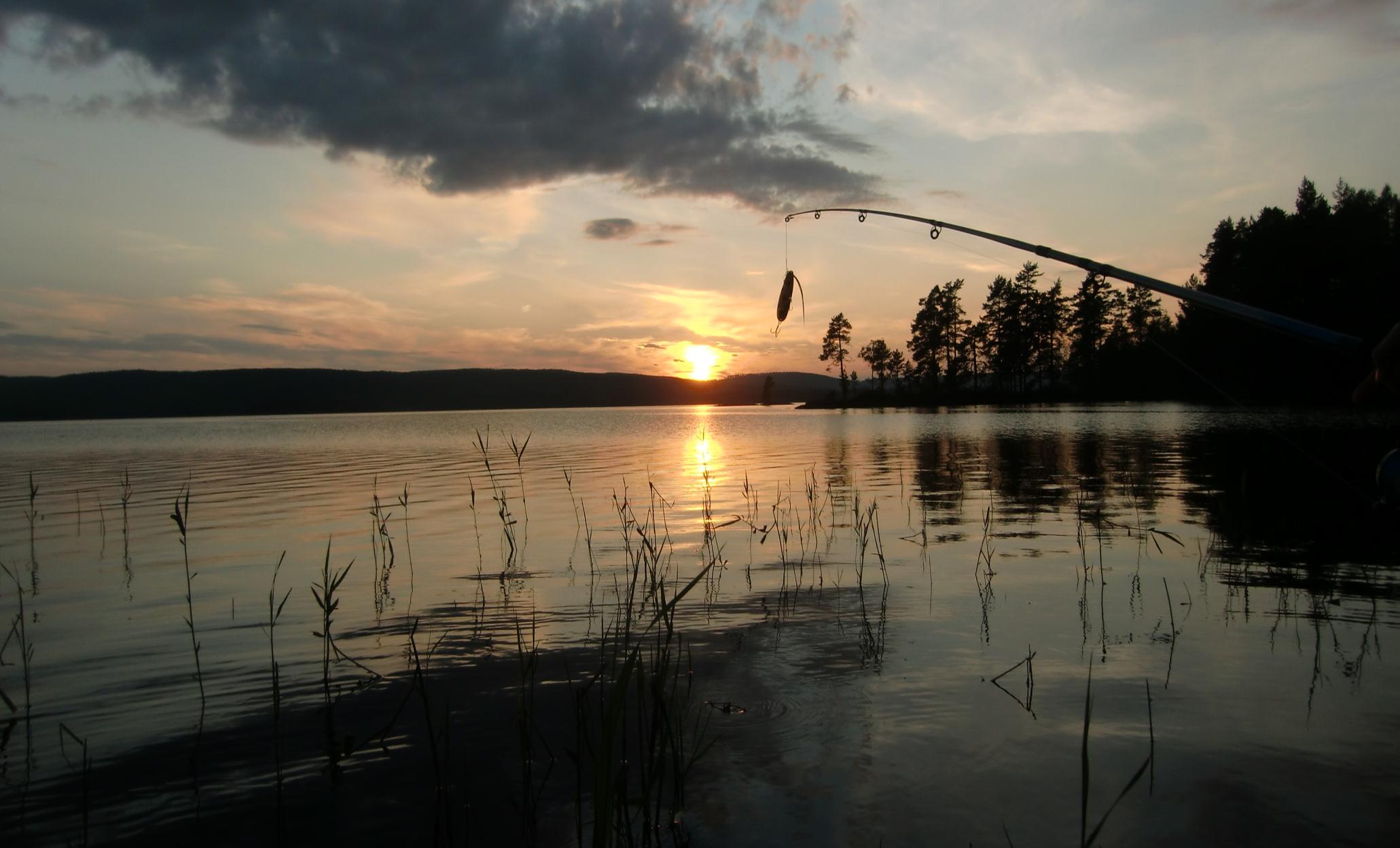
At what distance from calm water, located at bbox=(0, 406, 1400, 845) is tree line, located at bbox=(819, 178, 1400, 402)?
1218 centimetres

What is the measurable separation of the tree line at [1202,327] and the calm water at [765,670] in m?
12.2

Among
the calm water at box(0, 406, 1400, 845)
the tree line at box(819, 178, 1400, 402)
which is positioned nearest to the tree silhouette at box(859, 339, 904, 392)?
the tree line at box(819, 178, 1400, 402)

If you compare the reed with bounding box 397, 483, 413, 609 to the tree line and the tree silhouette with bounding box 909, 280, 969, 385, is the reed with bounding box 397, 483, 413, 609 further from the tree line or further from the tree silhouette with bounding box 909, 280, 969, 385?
the tree silhouette with bounding box 909, 280, 969, 385

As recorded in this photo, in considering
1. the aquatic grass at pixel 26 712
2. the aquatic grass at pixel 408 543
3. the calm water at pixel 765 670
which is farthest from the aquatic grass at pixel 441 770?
the aquatic grass at pixel 408 543

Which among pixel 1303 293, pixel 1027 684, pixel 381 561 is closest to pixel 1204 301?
pixel 1027 684

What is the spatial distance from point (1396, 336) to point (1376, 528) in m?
11.8

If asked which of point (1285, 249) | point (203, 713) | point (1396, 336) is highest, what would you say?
point (1285, 249)

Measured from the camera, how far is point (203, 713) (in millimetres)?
6105

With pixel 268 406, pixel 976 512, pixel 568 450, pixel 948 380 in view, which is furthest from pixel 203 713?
pixel 268 406

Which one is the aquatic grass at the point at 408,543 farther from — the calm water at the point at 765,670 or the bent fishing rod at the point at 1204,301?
the bent fishing rod at the point at 1204,301

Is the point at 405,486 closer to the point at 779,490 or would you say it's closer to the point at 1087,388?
the point at 779,490

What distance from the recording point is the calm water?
4531 mm

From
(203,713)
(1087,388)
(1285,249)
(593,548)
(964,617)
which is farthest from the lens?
(1087,388)

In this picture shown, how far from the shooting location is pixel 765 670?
6.91 m
